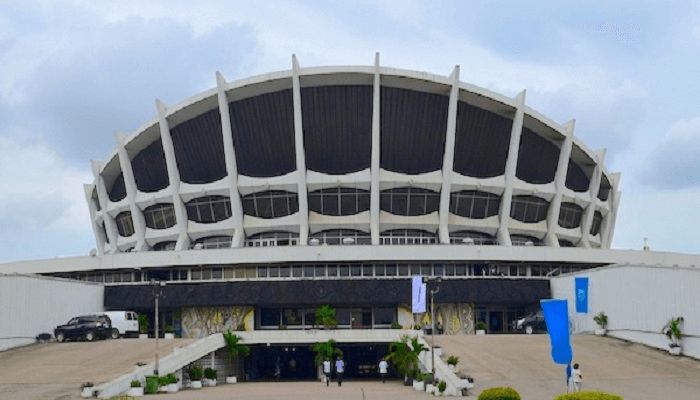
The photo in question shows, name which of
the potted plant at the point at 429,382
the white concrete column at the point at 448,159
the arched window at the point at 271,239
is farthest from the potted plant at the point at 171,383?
the white concrete column at the point at 448,159

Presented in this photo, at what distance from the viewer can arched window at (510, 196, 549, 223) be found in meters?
72.9

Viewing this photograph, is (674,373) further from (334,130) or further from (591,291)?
(334,130)

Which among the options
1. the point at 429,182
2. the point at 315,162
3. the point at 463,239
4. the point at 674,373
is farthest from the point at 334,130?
the point at 674,373

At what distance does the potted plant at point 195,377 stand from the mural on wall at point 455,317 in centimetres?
2201

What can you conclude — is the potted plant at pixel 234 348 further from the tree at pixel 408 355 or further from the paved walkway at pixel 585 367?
the paved walkway at pixel 585 367

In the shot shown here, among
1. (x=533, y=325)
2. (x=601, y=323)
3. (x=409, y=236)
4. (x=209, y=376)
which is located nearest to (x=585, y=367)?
(x=601, y=323)

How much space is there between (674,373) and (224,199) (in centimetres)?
4281

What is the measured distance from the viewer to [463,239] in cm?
7056

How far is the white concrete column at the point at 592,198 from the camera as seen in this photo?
247 feet

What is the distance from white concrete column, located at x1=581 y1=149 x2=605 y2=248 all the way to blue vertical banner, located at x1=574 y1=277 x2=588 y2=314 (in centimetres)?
2222

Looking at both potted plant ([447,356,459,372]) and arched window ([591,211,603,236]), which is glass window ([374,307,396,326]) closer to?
potted plant ([447,356,459,372])

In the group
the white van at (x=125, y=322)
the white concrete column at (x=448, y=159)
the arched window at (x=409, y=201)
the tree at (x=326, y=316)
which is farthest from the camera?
the arched window at (x=409, y=201)

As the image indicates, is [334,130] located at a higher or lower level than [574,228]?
higher

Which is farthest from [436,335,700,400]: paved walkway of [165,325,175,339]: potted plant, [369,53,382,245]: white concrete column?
[369,53,382,245]: white concrete column
